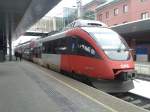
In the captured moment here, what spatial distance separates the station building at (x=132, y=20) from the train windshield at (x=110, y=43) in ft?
59.0

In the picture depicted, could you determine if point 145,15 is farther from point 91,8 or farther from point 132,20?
point 91,8

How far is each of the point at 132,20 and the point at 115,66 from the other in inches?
1777

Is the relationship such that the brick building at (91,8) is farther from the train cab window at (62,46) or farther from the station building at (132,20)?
the train cab window at (62,46)

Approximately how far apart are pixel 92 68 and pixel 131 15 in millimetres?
45031

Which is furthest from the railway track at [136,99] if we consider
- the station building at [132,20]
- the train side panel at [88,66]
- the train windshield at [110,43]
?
the station building at [132,20]

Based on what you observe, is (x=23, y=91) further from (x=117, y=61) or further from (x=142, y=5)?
(x=142, y=5)

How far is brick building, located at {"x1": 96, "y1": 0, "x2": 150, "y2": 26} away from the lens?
55.2 meters

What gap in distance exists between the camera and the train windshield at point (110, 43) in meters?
14.8

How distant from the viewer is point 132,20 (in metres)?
58.2

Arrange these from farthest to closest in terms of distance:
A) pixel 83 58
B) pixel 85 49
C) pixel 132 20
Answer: pixel 132 20 → pixel 83 58 → pixel 85 49

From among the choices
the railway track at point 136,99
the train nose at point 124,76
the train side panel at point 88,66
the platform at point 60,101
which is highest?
the train side panel at point 88,66

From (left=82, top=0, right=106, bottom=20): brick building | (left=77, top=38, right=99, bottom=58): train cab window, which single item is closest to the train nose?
(left=77, top=38, right=99, bottom=58): train cab window

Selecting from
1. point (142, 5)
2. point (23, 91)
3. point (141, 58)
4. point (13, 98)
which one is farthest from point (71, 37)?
point (142, 5)

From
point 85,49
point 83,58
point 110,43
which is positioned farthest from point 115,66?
point 83,58
